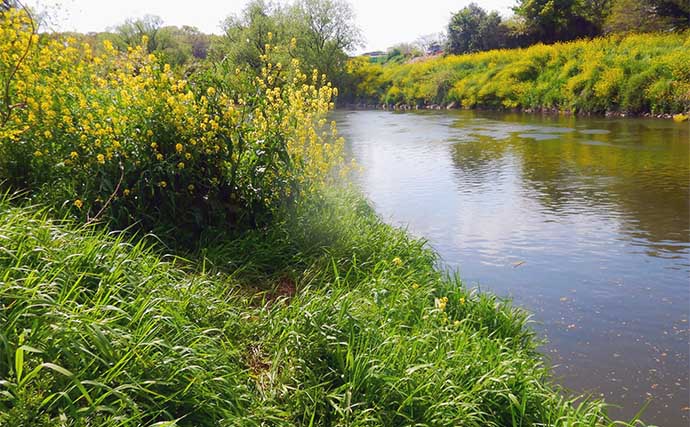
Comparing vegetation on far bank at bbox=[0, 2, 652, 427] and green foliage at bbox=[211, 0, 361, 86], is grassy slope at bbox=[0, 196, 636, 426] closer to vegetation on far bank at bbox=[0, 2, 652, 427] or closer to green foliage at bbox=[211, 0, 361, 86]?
vegetation on far bank at bbox=[0, 2, 652, 427]

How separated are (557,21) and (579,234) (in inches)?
1161

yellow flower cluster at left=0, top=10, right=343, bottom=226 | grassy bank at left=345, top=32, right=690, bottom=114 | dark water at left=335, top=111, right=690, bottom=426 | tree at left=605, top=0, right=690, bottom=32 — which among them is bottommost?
dark water at left=335, top=111, right=690, bottom=426

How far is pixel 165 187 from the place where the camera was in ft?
12.9

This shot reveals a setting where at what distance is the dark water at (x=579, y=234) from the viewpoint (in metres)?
3.62

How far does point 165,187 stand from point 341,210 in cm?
170

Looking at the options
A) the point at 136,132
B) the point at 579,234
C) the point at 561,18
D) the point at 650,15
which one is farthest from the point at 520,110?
the point at 136,132

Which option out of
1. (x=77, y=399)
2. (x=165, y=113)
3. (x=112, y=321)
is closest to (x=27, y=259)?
(x=112, y=321)

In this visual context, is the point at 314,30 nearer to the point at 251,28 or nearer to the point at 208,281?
the point at 251,28

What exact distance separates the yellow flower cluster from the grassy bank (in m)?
17.2

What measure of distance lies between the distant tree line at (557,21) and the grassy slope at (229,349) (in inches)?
1040

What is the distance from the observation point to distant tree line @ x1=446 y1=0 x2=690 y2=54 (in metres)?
25.2

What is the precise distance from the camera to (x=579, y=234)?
6.41 meters

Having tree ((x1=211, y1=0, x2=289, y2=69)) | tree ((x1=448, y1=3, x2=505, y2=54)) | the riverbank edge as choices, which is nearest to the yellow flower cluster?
the riverbank edge

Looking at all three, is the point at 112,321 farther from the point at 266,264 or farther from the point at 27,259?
the point at 266,264
